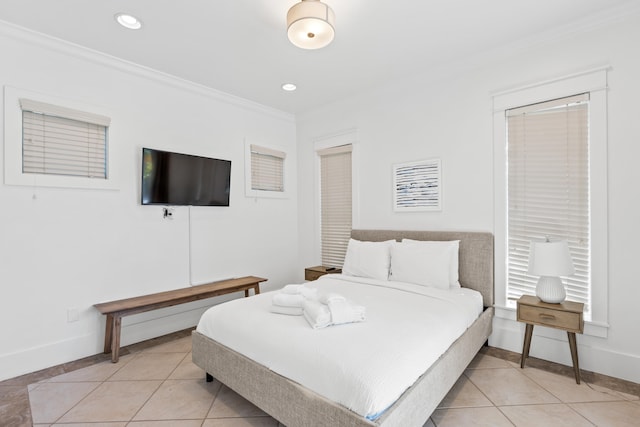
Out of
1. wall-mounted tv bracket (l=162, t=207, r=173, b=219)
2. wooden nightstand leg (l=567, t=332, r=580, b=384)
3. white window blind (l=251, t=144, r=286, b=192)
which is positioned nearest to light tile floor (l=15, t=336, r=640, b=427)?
wooden nightstand leg (l=567, t=332, r=580, b=384)

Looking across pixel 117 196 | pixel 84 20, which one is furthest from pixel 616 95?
pixel 117 196

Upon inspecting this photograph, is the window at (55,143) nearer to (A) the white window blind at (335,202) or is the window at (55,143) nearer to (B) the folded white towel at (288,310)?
(B) the folded white towel at (288,310)

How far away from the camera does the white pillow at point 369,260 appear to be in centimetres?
333

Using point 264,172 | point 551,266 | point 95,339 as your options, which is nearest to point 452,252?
point 551,266

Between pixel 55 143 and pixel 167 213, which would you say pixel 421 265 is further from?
pixel 55 143

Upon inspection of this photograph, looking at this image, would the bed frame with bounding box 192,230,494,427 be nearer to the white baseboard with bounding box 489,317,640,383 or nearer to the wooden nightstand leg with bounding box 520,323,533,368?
the white baseboard with bounding box 489,317,640,383

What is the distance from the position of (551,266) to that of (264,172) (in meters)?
3.57

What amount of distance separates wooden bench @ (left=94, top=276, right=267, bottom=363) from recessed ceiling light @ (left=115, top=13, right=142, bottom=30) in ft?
7.92

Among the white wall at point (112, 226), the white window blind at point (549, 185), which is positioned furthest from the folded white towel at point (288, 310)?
the white window blind at point (549, 185)

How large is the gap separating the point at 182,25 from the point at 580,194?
3.61 metres

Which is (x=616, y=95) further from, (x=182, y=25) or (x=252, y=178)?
(x=252, y=178)

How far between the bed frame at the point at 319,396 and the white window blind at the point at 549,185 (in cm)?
29

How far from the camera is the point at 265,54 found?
10.1ft

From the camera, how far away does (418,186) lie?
11.9ft
